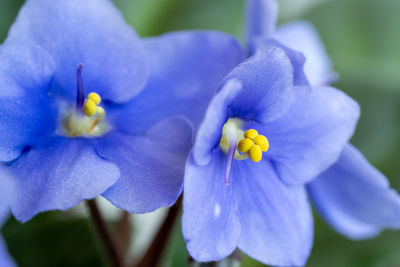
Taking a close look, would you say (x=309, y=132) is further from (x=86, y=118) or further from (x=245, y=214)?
(x=86, y=118)

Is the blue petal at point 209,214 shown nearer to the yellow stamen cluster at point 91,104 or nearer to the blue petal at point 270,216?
the blue petal at point 270,216

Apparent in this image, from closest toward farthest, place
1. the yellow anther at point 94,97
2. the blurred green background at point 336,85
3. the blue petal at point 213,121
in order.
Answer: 1. the blue petal at point 213,121
2. the yellow anther at point 94,97
3. the blurred green background at point 336,85

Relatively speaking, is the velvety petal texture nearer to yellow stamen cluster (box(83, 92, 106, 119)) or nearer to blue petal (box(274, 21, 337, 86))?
yellow stamen cluster (box(83, 92, 106, 119))

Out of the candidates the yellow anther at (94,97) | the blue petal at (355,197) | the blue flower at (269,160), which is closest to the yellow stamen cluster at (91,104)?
the yellow anther at (94,97)

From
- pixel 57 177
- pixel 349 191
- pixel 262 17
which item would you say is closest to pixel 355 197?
pixel 349 191

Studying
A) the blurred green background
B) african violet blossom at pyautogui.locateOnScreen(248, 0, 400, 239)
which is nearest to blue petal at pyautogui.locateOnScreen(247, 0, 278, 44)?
african violet blossom at pyautogui.locateOnScreen(248, 0, 400, 239)

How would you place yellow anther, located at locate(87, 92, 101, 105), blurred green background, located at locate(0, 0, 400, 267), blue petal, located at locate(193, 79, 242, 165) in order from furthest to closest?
blurred green background, located at locate(0, 0, 400, 267) → yellow anther, located at locate(87, 92, 101, 105) → blue petal, located at locate(193, 79, 242, 165)

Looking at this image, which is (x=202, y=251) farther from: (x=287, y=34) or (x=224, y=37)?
(x=287, y=34)

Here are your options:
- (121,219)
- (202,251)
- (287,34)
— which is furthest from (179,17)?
(202,251)
